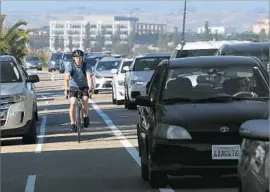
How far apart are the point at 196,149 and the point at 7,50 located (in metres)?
36.8

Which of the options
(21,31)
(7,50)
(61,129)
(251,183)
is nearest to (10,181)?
(251,183)

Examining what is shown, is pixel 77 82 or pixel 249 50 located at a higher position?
pixel 249 50

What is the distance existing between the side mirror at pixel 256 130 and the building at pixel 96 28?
260 feet

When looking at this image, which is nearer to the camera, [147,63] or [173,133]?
[173,133]

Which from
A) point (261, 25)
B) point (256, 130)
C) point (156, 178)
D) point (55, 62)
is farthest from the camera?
point (55, 62)

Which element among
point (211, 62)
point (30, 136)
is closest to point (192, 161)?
point (211, 62)

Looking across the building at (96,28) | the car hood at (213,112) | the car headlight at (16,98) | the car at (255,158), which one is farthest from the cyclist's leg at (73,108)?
the building at (96,28)

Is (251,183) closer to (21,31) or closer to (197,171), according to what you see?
(197,171)

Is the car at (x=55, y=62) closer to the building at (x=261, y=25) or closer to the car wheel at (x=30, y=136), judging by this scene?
the building at (x=261, y=25)

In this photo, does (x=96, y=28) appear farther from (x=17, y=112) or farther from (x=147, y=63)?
(x=17, y=112)

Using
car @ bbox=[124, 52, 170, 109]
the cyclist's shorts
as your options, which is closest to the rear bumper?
the cyclist's shorts

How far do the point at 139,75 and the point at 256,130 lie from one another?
62.5 ft

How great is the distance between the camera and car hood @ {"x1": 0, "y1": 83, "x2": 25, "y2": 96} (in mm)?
15828

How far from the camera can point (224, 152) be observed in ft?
31.5
